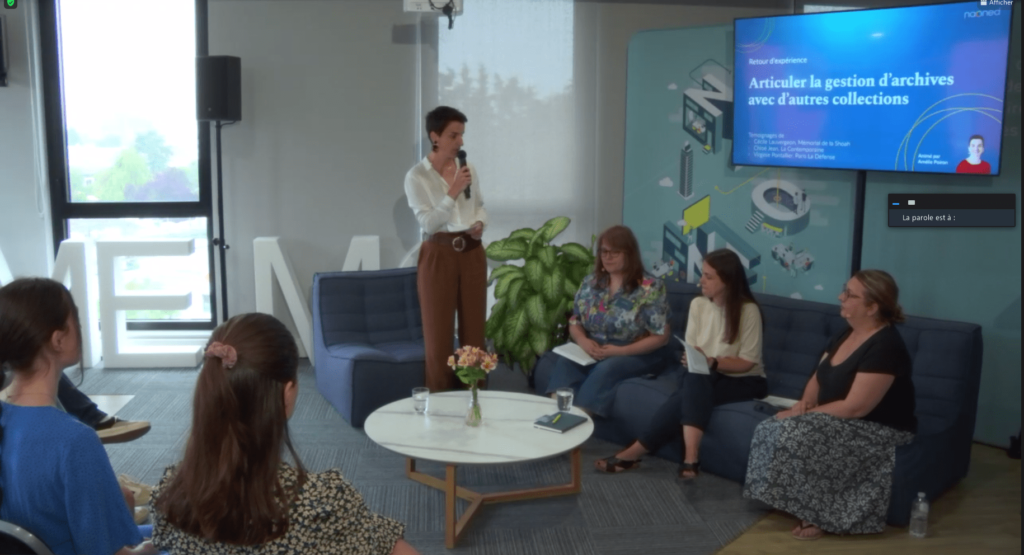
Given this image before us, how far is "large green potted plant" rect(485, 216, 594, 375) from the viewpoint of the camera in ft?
17.0

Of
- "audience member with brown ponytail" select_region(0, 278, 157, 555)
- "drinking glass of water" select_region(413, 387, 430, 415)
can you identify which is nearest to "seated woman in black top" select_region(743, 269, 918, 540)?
"drinking glass of water" select_region(413, 387, 430, 415)

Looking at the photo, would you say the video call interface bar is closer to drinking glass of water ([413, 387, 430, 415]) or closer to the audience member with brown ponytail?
drinking glass of water ([413, 387, 430, 415])

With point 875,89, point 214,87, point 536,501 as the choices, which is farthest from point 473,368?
point 214,87

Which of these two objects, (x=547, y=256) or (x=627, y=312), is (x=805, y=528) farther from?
(x=547, y=256)

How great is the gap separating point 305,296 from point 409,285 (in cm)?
112

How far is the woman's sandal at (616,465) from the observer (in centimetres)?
425

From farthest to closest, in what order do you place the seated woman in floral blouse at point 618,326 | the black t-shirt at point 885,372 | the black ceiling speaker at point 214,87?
the black ceiling speaker at point 214,87, the seated woman in floral blouse at point 618,326, the black t-shirt at point 885,372

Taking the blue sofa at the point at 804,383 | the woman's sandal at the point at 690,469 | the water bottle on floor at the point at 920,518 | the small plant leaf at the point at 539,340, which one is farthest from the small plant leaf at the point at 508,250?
the water bottle on floor at the point at 920,518

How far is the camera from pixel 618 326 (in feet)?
15.4

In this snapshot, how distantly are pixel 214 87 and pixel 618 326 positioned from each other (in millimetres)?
2894

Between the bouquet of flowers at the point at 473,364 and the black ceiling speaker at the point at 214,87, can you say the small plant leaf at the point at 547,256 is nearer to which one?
the bouquet of flowers at the point at 473,364

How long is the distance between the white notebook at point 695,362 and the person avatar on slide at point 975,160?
150 centimetres

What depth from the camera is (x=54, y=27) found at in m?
6.04

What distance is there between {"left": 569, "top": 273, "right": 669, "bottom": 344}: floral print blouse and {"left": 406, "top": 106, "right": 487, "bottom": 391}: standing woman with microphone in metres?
0.60
